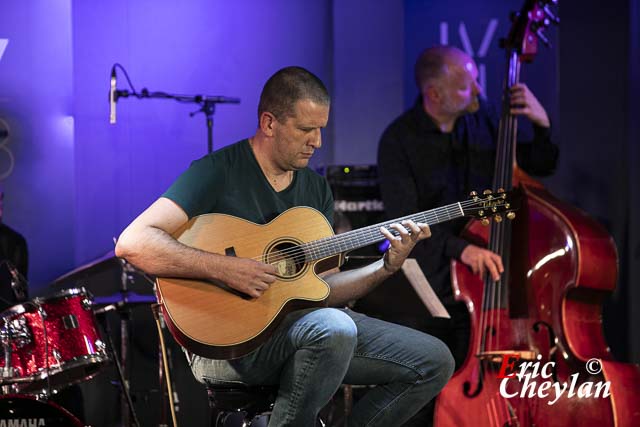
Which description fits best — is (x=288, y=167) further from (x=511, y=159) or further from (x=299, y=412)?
(x=511, y=159)

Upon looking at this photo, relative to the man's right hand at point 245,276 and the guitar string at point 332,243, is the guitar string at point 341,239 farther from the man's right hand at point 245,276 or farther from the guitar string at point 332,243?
the man's right hand at point 245,276

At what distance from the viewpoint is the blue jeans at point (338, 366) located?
131 inches

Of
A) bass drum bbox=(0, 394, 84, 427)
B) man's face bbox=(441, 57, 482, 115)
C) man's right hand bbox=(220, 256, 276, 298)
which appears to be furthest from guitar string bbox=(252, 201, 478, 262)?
man's face bbox=(441, 57, 482, 115)

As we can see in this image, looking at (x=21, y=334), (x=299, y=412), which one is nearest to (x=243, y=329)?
(x=299, y=412)

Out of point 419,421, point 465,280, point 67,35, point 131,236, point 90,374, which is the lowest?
point 419,421

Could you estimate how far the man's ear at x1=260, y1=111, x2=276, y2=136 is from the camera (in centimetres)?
377

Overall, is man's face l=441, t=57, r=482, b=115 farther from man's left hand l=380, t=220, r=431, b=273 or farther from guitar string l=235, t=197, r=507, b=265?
man's left hand l=380, t=220, r=431, b=273

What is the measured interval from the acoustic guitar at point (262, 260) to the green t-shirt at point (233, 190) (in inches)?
2.9

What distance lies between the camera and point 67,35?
19.4ft

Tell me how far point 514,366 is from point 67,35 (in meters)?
3.52

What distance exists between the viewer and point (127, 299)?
5.30m

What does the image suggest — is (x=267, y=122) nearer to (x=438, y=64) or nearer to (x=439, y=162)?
(x=439, y=162)

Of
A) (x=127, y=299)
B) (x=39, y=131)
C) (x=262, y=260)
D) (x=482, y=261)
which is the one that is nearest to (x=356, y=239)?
(x=262, y=260)

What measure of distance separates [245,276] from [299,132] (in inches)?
25.6
